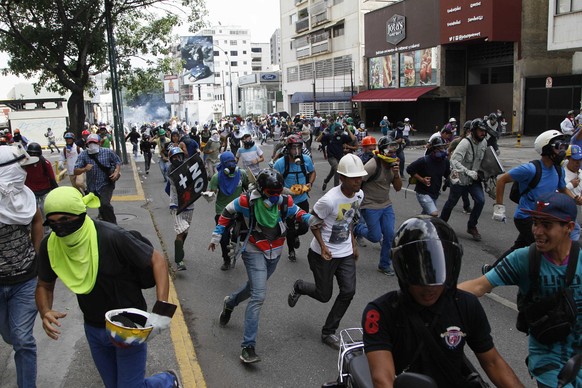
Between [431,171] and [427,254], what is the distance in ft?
19.9

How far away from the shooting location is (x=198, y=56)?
244 feet

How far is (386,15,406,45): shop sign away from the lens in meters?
37.1

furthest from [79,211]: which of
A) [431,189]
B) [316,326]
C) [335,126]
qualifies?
[335,126]

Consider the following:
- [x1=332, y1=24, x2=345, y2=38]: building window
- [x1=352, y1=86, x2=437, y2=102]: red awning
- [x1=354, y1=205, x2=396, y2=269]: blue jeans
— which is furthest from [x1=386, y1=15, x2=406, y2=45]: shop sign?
[x1=354, y1=205, x2=396, y2=269]: blue jeans

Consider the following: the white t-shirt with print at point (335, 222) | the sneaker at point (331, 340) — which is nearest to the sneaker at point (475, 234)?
the white t-shirt with print at point (335, 222)

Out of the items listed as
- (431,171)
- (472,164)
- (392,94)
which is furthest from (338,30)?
(431,171)

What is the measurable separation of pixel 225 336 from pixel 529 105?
28.5m

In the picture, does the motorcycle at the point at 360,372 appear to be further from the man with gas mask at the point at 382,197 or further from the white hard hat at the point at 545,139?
the man with gas mask at the point at 382,197

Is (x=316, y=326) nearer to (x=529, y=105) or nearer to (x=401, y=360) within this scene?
(x=401, y=360)

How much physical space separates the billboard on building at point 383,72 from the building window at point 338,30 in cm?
896

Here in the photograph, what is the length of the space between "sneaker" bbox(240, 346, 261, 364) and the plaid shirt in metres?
4.75

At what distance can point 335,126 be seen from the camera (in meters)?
17.9

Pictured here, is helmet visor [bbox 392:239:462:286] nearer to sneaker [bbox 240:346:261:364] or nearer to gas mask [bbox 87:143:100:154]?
sneaker [bbox 240:346:261:364]

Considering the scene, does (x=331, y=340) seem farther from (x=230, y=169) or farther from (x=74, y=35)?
(x=74, y=35)
